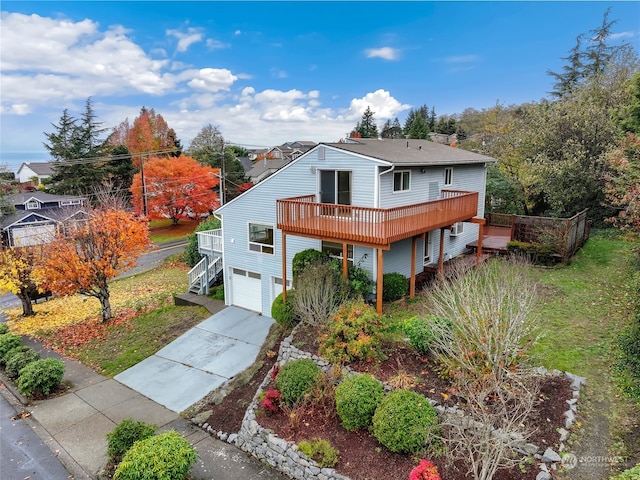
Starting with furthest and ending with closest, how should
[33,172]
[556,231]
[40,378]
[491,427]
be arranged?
[33,172]
[556,231]
[40,378]
[491,427]

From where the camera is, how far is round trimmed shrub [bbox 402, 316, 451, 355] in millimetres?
8602

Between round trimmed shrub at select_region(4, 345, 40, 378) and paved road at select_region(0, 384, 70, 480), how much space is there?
2.55m

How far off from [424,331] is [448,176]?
10264 millimetres

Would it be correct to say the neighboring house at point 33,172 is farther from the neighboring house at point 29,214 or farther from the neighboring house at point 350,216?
the neighboring house at point 350,216

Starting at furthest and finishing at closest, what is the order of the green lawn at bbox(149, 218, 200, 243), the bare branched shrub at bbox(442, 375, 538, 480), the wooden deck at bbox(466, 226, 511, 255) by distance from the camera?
the green lawn at bbox(149, 218, 200, 243) → the wooden deck at bbox(466, 226, 511, 255) → the bare branched shrub at bbox(442, 375, 538, 480)

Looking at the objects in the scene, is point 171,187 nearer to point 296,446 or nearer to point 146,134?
point 146,134

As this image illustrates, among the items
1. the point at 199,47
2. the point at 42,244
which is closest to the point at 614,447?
the point at 42,244

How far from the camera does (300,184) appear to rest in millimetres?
14969

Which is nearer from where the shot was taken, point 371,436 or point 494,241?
point 371,436

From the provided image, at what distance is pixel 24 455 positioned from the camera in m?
8.98

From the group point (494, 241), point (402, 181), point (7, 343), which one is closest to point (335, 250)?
point (402, 181)

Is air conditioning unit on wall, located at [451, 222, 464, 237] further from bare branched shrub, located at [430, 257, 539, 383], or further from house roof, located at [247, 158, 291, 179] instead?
house roof, located at [247, 158, 291, 179]

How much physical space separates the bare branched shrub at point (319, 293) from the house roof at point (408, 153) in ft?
14.1

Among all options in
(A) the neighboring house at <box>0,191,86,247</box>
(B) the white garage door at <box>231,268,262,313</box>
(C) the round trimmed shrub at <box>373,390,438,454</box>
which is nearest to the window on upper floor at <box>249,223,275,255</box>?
(B) the white garage door at <box>231,268,262,313</box>
